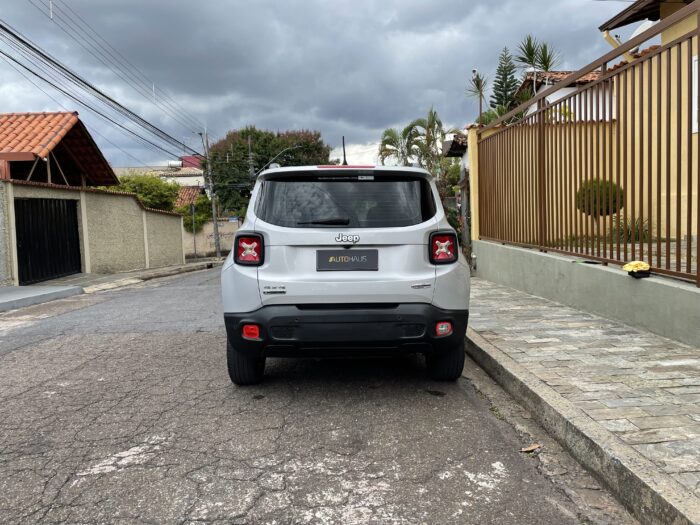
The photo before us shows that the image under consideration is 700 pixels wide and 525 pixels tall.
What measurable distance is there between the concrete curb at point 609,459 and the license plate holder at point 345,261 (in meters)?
1.38

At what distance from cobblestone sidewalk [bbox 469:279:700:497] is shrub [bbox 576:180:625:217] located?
117cm

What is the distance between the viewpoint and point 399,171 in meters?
4.21

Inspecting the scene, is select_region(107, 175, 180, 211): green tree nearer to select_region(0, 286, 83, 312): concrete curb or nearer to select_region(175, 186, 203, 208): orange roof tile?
select_region(175, 186, 203, 208): orange roof tile

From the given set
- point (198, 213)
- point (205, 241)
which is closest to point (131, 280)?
point (205, 241)

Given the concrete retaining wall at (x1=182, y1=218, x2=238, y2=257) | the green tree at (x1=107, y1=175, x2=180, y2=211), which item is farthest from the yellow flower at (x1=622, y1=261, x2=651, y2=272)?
the concrete retaining wall at (x1=182, y1=218, x2=238, y2=257)

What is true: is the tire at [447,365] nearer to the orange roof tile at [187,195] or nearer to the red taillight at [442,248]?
the red taillight at [442,248]

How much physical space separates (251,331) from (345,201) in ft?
3.68

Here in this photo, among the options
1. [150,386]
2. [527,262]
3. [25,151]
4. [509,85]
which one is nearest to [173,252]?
[25,151]

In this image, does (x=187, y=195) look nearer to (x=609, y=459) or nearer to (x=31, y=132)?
(x=31, y=132)

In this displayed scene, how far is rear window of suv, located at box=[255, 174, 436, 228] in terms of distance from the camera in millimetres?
4055

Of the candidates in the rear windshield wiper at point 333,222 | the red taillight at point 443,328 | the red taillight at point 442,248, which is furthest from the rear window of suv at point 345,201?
the red taillight at point 443,328

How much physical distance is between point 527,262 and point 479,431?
5.22 metres

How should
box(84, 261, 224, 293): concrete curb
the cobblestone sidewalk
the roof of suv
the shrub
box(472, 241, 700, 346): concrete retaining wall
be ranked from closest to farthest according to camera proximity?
the cobblestone sidewalk → the roof of suv → box(472, 241, 700, 346): concrete retaining wall → the shrub → box(84, 261, 224, 293): concrete curb

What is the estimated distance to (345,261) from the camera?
3.97m
